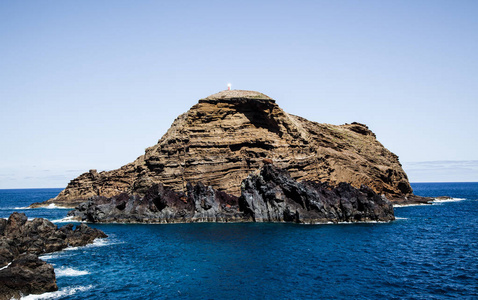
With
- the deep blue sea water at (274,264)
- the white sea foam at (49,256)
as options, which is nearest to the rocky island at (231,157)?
the deep blue sea water at (274,264)

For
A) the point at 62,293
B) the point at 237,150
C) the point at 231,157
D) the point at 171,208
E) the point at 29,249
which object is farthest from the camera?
the point at 237,150

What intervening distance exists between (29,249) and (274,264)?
27910mm

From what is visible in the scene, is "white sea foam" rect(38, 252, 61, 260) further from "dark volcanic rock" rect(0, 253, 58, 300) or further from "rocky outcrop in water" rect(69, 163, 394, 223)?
"rocky outcrop in water" rect(69, 163, 394, 223)

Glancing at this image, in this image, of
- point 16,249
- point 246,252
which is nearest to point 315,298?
point 246,252

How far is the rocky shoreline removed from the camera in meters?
29.0

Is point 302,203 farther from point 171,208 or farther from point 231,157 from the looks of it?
point 171,208

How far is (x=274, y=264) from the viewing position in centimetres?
3912

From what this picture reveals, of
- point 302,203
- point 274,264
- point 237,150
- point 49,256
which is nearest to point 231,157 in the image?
point 237,150

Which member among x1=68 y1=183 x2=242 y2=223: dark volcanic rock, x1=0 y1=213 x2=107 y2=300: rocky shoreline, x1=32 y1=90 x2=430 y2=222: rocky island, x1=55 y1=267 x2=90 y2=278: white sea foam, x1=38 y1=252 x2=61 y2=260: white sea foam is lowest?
x1=55 y1=267 x2=90 y2=278: white sea foam

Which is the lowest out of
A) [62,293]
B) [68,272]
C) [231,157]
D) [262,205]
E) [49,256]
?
[62,293]

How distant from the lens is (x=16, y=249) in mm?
40594

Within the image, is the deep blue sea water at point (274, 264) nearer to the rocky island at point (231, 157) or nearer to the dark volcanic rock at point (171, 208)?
the dark volcanic rock at point (171, 208)

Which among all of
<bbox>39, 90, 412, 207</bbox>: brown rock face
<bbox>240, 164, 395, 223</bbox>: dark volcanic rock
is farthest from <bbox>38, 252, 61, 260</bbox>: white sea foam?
<bbox>39, 90, 412, 207</bbox>: brown rock face

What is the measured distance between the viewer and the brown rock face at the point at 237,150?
83.3m
